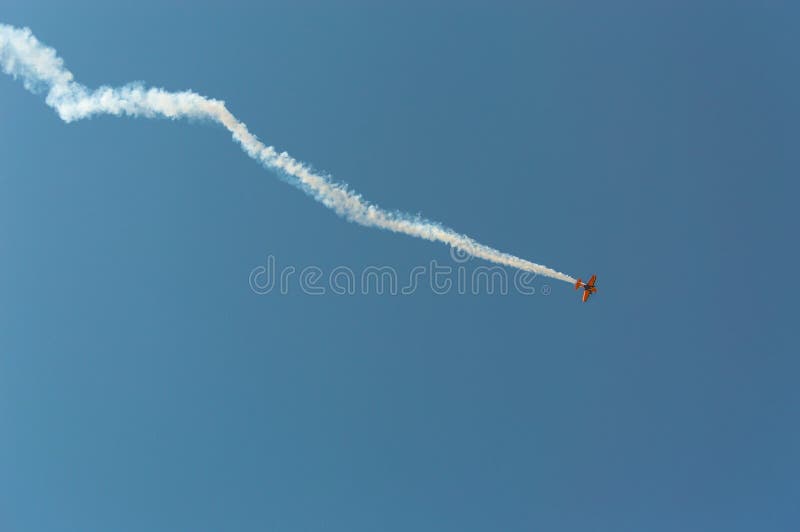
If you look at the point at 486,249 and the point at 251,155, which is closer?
the point at 251,155

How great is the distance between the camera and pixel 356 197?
99.2ft

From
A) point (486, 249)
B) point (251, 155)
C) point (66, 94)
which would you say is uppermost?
point (486, 249)

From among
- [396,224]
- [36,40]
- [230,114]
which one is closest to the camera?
[36,40]

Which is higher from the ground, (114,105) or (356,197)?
(356,197)

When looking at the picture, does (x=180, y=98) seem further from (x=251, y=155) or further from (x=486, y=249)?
(x=486, y=249)

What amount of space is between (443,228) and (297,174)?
29.7 ft

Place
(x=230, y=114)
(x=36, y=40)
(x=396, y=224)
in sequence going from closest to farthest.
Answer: (x=36, y=40) < (x=230, y=114) < (x=396, y=224)

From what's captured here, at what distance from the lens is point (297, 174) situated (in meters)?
→ 29.8

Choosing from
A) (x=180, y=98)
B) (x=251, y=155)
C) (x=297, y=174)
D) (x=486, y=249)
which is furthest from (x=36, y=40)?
(x=486, y=249)

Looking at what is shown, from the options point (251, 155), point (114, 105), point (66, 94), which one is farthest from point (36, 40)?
point (251, 155)

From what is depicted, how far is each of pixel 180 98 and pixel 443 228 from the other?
1623 cm

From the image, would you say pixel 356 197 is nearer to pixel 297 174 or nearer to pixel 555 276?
pixel 297 174

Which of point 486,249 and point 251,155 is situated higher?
point 486,249

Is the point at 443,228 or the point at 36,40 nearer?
the point at 36,40
